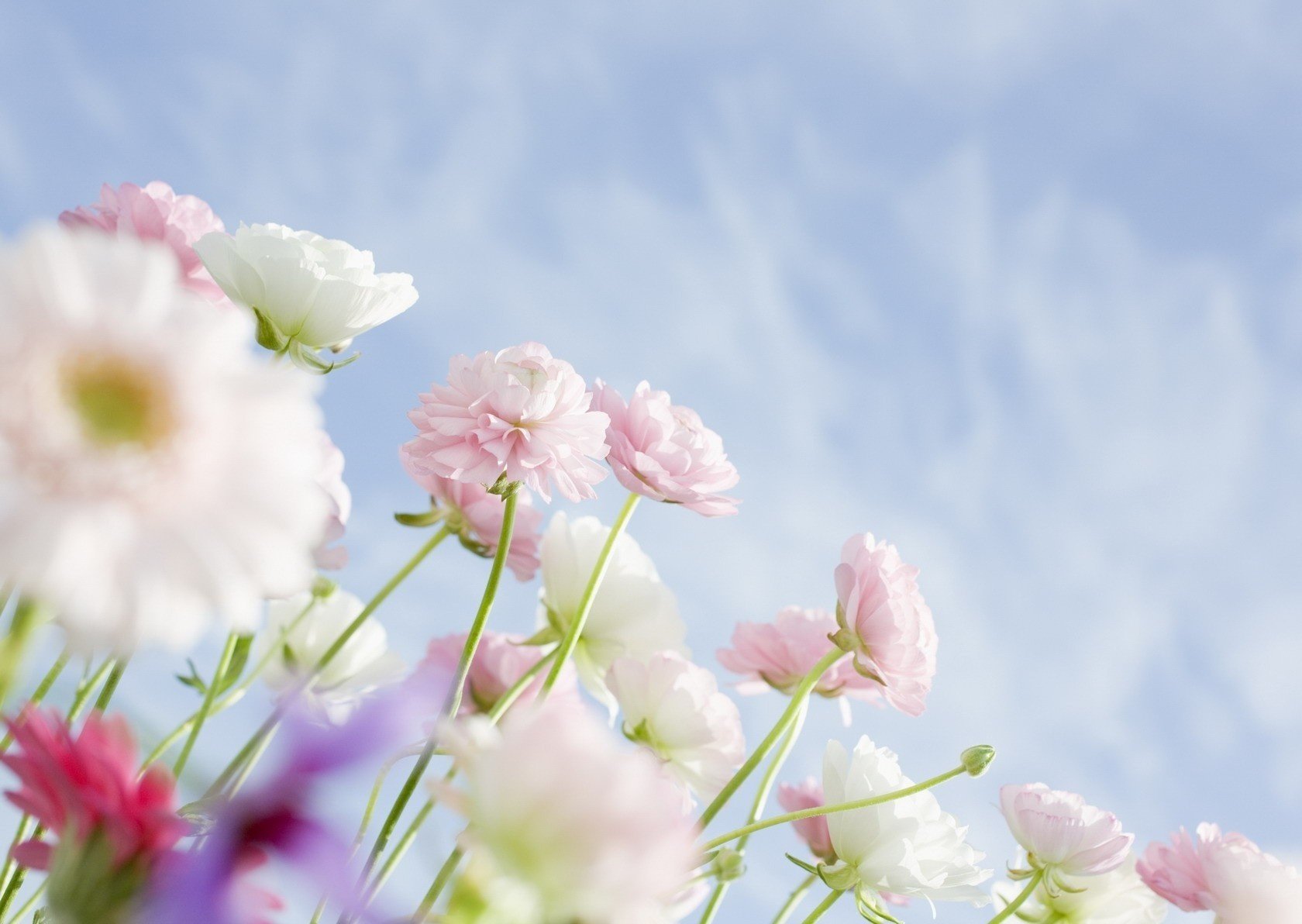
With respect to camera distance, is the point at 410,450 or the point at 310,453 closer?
the point at 310,453

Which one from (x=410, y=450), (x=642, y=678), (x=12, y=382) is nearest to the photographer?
(x=12, y=382)

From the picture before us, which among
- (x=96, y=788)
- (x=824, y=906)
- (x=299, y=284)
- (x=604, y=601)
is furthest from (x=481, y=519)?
(x=96, y=788)

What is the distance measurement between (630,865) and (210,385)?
12cm

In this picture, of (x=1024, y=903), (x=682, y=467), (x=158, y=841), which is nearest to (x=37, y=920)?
(x=158, y=841)

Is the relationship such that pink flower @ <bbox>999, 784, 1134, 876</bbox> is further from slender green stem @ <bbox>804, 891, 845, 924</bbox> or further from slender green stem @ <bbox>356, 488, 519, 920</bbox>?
slender green stem @ <bbox>356, 488, 519, 920</bbox>

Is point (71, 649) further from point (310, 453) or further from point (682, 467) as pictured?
point (682, 467)

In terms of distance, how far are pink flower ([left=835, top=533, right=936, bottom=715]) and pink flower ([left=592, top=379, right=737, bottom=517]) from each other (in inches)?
3.0

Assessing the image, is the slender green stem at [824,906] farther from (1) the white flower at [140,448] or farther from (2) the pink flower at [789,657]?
(1) the white flower at [140,448]

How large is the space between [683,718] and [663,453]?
17cm

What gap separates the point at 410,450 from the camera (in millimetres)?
569

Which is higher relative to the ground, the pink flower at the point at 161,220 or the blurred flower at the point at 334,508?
the pink flower at the point at 161,220

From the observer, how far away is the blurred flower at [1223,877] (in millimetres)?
639

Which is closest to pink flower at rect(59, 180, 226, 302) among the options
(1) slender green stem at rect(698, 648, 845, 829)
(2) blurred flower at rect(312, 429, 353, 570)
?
(2) blurred flower at rect(312, 429, 353, 570)

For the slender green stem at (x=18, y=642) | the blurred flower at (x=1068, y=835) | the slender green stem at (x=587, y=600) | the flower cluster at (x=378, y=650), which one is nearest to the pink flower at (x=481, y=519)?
the flower cluster at (x=378, y=650)
